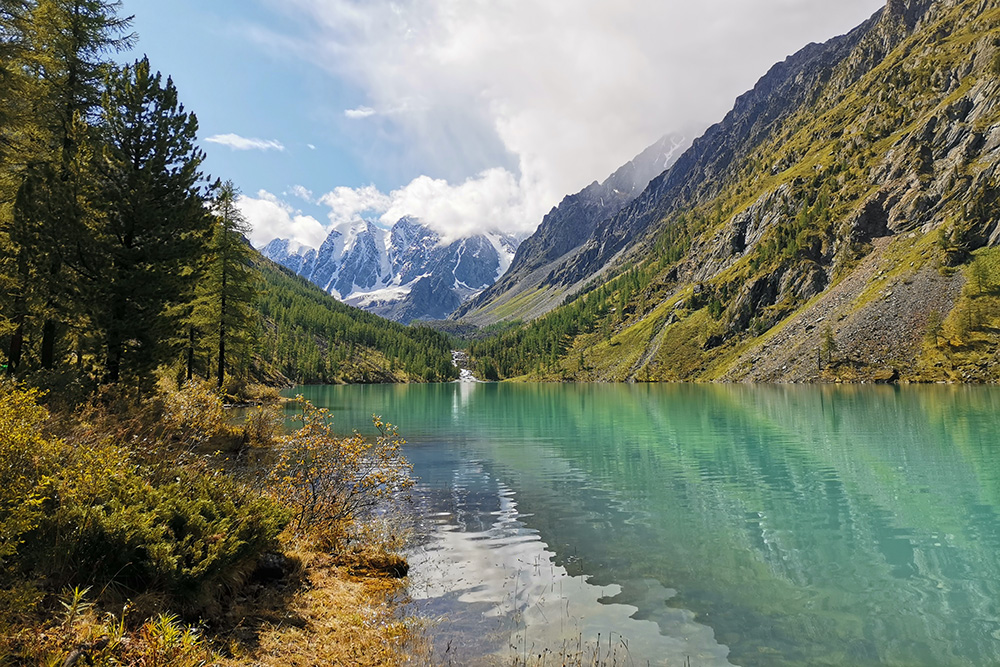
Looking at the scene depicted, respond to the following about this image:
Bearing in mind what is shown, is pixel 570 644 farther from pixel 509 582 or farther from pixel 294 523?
pixel 294 523

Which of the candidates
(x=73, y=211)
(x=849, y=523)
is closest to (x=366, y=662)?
(x=849, y=523)

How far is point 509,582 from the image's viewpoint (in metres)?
14.0

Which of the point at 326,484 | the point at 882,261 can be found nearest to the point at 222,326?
the point at 326,484

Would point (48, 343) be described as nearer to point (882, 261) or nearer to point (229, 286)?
point (229, 286)

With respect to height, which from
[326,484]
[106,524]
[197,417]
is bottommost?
[326,484]

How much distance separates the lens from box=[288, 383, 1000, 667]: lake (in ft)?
35.8

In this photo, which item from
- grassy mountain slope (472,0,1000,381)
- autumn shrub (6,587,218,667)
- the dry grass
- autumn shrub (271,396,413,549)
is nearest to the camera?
autumn shrub (6,587,218,667)

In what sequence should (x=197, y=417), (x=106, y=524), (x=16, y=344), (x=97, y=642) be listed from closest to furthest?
(x=97, y=642), (x=106, y=524), (x=16, y=344), (x=197, y=417)

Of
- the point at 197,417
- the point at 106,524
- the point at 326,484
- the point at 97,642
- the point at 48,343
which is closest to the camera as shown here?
the point at 97,642

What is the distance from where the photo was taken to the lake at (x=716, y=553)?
1090 cm

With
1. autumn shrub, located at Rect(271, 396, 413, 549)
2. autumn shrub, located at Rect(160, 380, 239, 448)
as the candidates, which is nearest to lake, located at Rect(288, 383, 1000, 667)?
autumn shrub, located at Rect(271, 396, 413, 549)

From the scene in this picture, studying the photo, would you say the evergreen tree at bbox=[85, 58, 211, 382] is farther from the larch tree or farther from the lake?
the lake

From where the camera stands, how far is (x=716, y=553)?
53.5 ft

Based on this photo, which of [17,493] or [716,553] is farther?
[716,553]
